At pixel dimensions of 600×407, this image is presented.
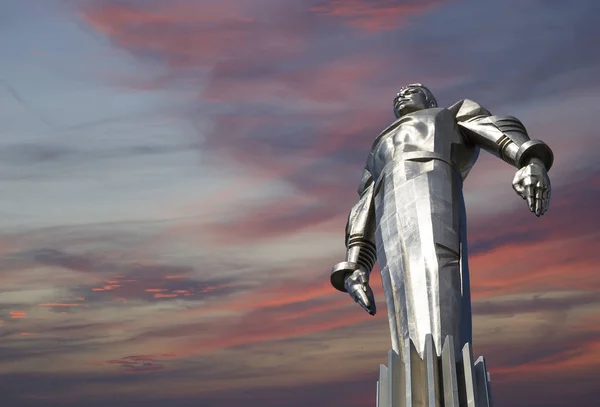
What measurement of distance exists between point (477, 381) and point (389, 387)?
131 centimetres

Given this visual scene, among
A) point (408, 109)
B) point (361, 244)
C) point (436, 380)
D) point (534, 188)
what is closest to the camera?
point (436, 380)

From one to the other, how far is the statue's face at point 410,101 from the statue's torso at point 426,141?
724mm

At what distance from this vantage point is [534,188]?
14.0 m

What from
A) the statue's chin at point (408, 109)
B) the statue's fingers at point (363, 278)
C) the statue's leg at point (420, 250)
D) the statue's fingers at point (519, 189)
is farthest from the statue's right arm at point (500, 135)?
the statue's fingers at point (363, 278)

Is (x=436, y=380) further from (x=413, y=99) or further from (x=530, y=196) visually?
(x=413, y=99)

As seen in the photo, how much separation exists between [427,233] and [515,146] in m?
2.35

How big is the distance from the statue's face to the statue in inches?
0.8

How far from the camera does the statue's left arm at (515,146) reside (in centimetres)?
1405

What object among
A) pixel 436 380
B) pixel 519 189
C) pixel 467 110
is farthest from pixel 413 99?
pixel 436 380

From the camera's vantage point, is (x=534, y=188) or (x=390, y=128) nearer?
(x=534, y=188)

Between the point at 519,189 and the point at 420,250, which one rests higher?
the point at 519,189

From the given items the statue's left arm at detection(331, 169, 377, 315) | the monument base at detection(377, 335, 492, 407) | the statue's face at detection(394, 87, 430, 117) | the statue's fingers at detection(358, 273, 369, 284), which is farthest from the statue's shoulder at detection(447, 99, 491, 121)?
the monument base at detection(377, 335, 492, 407)

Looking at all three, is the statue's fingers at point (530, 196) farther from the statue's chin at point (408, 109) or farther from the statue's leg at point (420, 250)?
the statue's chin at point (408, 109)

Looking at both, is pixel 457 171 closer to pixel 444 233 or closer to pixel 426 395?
pixel 444 233
